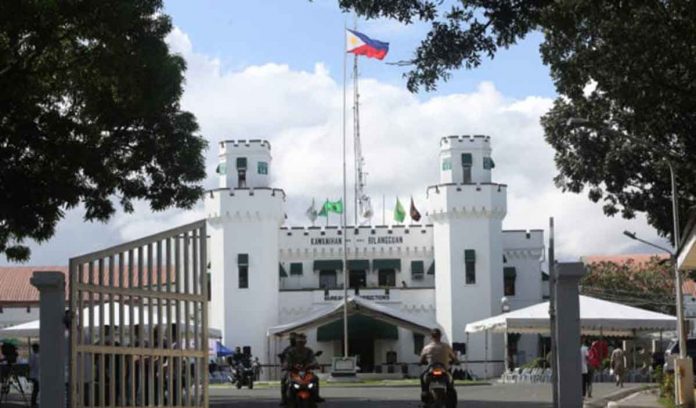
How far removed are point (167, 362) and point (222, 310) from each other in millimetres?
49589

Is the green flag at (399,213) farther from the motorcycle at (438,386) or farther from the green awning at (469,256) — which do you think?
the motorcycle at (438,386)

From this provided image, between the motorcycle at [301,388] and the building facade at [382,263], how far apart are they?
43.7m

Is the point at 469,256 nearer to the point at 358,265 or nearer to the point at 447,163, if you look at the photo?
the point at 447,163

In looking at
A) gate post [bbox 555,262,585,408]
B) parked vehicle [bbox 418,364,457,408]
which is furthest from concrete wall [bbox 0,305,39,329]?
gate post [bbox 555,262,585,408]

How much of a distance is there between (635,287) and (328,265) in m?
20.0

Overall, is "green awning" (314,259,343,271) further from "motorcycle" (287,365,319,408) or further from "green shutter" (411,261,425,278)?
"motorcycle" (287,365,319,408)

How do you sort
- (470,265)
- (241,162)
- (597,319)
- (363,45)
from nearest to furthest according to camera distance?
1. (597,319)
2. (363,45)
3. (470,265)
4. (241,162)

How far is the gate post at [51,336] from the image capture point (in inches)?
534

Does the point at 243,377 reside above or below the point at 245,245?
below

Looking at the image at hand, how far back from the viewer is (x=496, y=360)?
62.9 m

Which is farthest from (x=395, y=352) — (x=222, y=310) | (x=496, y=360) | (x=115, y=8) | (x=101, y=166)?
(x=115, y=8)

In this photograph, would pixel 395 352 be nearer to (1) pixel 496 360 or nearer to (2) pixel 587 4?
(1) pixel 496 360

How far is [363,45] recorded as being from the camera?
5394cm

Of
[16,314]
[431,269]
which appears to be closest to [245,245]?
[431,269]
